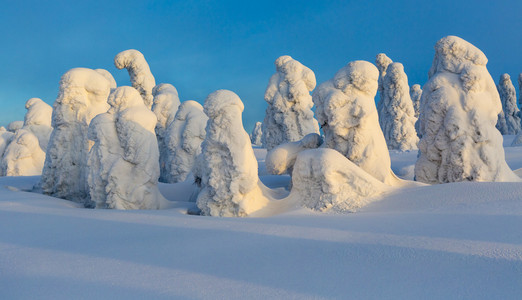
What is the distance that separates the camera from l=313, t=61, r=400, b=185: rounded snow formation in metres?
5.80

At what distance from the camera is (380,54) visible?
21047mm

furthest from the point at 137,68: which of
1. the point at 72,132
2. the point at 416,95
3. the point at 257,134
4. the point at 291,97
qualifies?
the point at 257,134

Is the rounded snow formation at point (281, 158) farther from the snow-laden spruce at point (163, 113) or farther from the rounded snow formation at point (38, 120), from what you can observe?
the rounded snow formation at point (38, 120)

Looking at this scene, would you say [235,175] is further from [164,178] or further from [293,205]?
[164,178]

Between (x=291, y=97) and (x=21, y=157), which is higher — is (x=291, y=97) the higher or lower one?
the higher one

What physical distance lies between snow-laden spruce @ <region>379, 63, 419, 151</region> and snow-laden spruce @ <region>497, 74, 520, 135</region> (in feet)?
42.8

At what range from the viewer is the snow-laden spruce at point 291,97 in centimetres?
1299

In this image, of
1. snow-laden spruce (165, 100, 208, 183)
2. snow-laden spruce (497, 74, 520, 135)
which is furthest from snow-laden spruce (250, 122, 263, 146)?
snow-laden spruce (165, 100, 208, 183)

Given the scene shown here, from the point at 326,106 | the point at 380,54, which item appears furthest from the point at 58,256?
the point at 380,54

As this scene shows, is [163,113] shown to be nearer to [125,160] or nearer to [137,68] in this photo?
[137,68]

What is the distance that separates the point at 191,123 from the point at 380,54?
14.0 metres

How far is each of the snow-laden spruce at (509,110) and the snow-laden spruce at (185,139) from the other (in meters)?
23.9

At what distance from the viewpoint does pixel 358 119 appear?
18.9ft

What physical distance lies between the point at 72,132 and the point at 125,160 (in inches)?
97.6
